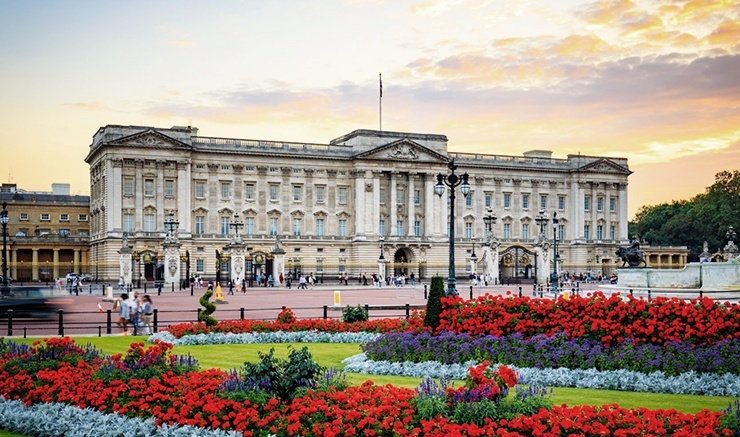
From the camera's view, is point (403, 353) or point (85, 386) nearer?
point (85, 386)

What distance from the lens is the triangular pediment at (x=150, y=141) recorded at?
88.8 meters

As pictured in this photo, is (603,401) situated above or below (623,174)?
below

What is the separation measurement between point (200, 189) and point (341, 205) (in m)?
17.1

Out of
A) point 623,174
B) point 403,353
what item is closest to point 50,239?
point 623,174

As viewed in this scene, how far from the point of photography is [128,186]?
89875 millimetres

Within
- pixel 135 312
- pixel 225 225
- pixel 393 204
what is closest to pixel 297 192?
pixel 225 225

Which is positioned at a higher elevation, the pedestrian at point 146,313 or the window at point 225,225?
the window at point 225,225

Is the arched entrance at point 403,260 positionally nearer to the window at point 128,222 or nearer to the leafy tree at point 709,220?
the window at point 128,222

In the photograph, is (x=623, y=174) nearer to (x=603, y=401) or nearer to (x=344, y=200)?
(x=344, y=200)

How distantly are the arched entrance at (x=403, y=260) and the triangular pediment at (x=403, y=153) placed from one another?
36.3 ft

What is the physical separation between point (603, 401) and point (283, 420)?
21.3 feet

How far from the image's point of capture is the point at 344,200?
102 meters

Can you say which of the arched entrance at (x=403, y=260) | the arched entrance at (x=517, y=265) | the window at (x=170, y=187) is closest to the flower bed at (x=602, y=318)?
the arched entrance at (x=517, y=265)

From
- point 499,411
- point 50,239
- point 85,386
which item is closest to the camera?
point 499,411
